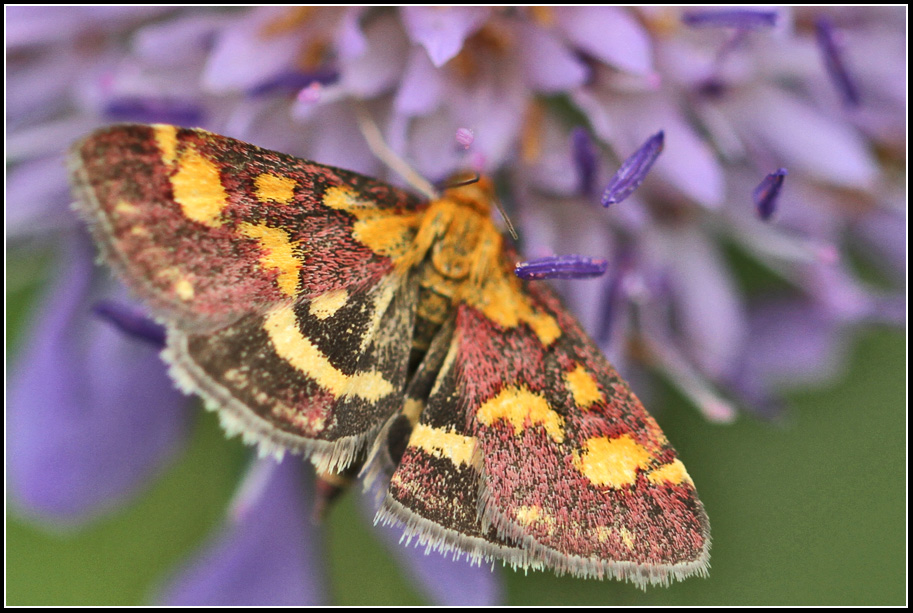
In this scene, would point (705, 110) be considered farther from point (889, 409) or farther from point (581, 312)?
point (889, 409)

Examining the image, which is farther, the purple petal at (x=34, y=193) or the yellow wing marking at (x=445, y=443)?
the purple petal at (x=34, y=193)

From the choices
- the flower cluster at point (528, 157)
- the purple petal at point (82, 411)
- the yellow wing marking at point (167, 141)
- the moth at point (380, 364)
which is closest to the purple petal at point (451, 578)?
the flower cluster at point (528, 157)

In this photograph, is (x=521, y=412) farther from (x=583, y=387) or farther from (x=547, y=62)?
(x=547, y=62)

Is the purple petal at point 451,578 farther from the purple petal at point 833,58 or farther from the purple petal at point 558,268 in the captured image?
the purple petal at point 833,58

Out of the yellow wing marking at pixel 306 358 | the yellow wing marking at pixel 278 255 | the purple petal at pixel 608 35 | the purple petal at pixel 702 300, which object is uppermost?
the purple petal at pixel 608 35

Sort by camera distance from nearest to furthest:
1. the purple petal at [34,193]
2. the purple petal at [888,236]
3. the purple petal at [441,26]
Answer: the purple petal at [441,26] → the purple petal at [34,193] → the purple petal at [888,236]

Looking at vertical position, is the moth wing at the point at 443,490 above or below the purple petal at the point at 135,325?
above

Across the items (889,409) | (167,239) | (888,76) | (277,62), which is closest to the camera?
(167,239)

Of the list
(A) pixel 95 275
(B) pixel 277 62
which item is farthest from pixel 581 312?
(A) pixel 95 275
